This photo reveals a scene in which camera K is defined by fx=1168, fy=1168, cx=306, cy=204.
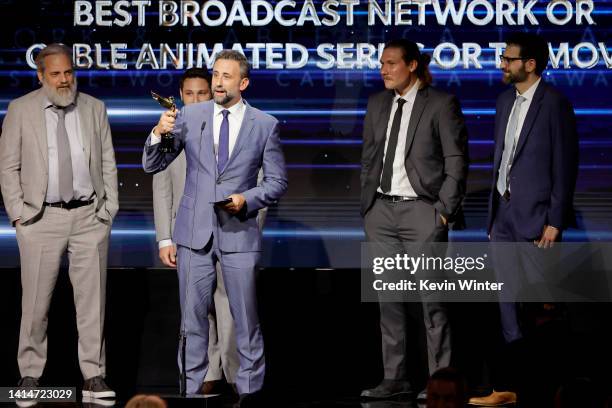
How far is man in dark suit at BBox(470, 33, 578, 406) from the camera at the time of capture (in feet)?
19.8

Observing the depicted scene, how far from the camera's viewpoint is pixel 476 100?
23.6ft

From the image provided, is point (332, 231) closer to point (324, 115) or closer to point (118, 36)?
point (324, 115)

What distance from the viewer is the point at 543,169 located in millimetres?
6051

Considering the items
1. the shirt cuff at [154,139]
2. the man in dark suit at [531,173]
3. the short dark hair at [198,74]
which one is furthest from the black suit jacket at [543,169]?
the shirt cuff at [154,139]

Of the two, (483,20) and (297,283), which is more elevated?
(483,20)

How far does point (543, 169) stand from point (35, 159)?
2626 mm

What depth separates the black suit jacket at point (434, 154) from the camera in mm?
5980

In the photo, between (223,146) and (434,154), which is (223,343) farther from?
(434,154)

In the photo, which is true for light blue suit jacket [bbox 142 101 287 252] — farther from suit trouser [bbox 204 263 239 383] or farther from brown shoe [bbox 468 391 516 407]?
brown shoe [bbox 468 391 516 407]

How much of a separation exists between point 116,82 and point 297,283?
5.90 feet

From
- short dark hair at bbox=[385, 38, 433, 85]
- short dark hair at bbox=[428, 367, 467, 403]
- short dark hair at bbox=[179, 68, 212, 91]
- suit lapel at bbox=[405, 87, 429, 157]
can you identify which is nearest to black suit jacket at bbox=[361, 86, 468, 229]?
suit lapel at bbox=[405, 87, 429, 157]

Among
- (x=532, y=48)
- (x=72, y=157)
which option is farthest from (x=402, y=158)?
(x=72, y=157)

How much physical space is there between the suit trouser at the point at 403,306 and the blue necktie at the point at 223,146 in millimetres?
985

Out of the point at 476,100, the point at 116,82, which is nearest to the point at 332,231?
the point at 476,100
